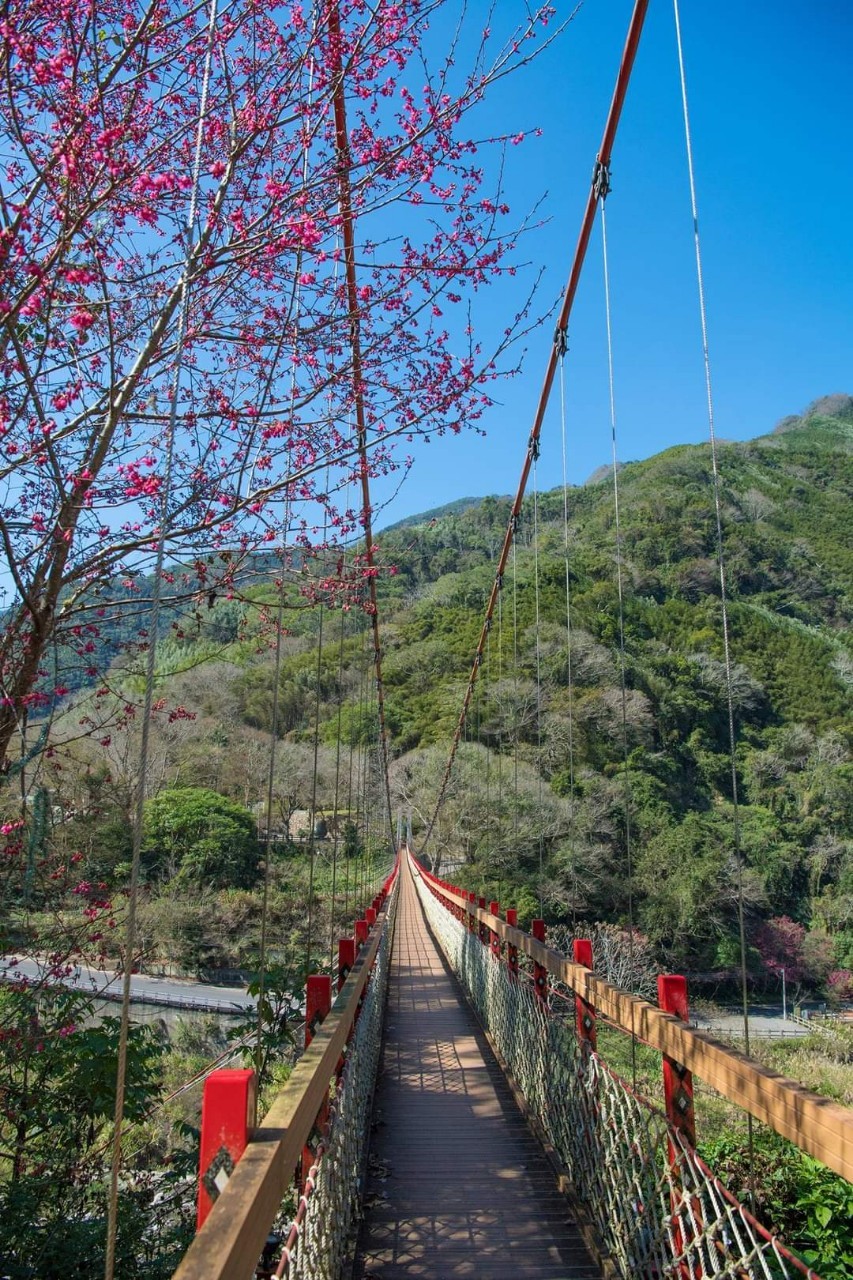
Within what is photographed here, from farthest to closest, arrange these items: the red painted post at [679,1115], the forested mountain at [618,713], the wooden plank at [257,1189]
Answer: the forested mountain at [618,713]
the red painted post at [679,1115]
the wooden plank at [257,1189]

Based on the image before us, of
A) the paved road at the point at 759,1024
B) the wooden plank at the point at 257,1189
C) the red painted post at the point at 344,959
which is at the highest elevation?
the wooden plank at the point at 257,1189

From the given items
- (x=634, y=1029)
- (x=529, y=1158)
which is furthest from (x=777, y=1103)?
(x=529, y=1158)

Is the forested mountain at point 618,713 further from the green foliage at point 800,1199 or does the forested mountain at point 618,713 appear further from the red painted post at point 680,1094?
the green foliage at point 800,1199

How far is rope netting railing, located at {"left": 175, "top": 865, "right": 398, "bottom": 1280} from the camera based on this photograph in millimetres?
797

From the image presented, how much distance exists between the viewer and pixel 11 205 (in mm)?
1904

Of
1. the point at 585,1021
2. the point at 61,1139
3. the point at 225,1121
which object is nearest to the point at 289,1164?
the point at 225,1121

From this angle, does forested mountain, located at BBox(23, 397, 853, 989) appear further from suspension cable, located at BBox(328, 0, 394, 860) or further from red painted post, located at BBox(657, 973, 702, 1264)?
red painted post, located at BBox(657, 973, 702, 1264)

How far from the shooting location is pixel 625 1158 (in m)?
1.76

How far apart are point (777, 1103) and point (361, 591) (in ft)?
7.77

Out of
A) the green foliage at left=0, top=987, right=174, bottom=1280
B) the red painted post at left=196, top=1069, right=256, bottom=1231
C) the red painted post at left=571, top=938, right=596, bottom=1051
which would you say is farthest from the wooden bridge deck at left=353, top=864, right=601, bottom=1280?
the red painted post at left=196, top=1069, right=256, bottom=1231

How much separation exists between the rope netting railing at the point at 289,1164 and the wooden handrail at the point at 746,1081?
64 centimetres

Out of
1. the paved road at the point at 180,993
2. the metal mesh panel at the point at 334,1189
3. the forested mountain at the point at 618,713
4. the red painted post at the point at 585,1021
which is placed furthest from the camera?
the forested mountain at the point at 618,713

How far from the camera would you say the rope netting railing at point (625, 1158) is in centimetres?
129

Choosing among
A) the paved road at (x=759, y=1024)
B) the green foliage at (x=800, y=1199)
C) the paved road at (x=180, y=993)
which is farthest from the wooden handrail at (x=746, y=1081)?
the paved road at (x=759, y=1024)
